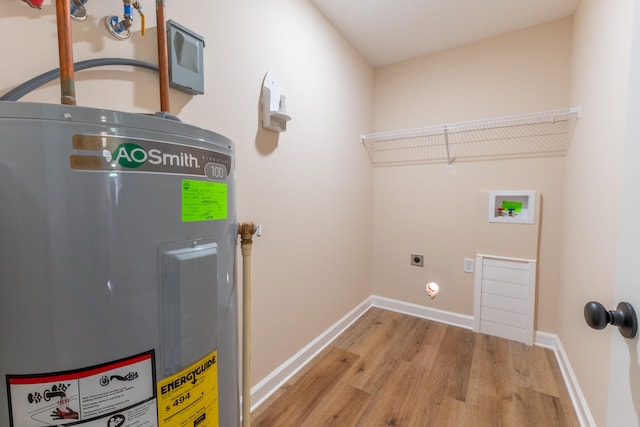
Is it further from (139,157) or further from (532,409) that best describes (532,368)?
(139,157)

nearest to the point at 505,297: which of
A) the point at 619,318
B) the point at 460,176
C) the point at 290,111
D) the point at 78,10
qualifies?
the point at 460,176

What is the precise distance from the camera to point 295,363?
182 cm

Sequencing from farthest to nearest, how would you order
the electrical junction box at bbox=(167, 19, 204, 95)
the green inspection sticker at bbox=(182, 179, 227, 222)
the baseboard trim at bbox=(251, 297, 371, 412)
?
the baseboard trim at bbox=(251, 297, 371, 412), the electrical junction box at bbox=(167, 19, 204, 95), the green inspection sticker at bbox=(182, 179, 227, 222)

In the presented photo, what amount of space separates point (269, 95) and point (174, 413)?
139 centimetres

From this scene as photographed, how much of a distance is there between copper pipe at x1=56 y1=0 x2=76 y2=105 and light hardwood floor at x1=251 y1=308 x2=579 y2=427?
5.22ft

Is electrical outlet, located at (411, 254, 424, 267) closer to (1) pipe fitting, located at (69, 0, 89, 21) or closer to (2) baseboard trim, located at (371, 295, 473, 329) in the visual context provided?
(2) baseboard trim, located at (371, 295, 473, 329)

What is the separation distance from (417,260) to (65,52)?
8.62 ft

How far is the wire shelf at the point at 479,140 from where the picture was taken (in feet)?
6.72

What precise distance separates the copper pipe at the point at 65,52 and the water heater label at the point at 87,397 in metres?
0.51

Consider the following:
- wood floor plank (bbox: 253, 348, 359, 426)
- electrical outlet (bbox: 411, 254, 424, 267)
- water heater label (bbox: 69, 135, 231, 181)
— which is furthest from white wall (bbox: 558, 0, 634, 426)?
water heater label (bbox: 69, 135, 231, 181)

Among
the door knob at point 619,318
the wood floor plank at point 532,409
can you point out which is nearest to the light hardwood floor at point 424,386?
the wood floor plank at point 532,409

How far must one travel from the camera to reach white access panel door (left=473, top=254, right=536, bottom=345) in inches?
84.7

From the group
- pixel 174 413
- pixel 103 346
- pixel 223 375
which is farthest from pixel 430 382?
pixel 103 346

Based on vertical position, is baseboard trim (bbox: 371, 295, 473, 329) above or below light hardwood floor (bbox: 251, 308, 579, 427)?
above
